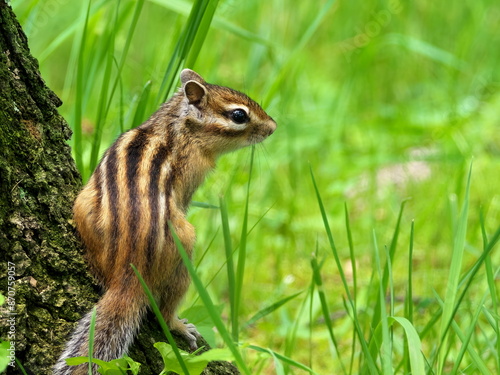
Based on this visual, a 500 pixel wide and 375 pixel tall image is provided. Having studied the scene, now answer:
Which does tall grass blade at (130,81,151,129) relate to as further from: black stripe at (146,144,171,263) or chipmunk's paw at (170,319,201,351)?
chipmunk's paw at (170,319,201,351)

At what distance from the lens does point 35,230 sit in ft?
7.11

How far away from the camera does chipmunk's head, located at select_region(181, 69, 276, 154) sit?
3.07m

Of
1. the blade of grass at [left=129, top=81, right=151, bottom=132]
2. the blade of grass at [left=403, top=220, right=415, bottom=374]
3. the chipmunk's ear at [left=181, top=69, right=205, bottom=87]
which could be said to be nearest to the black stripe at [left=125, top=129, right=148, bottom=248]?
the blade of grass at [left=129, top=81, right=151, bottom=132]

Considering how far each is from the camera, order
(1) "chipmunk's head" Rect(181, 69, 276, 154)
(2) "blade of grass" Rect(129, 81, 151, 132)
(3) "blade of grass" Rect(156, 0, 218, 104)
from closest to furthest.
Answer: (3) "blade of grass" Rect(156, 0, 218, 104) → (2) "blade of grass" Rect(129, 81, 151, 132) → (1) "chipmunk's head" Rect(181, 69, 276, 154)

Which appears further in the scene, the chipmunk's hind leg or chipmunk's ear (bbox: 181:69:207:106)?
chipmunk's ear (bbox: 181:69:207:106)

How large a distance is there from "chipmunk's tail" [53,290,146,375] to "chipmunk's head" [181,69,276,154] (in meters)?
0.95

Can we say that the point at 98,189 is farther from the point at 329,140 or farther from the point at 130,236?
the point at 329,140

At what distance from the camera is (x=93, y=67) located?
10.3 feet

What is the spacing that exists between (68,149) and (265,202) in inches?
101

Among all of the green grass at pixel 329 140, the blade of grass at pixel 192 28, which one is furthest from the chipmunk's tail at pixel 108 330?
the blade of grass at pixel 192 28

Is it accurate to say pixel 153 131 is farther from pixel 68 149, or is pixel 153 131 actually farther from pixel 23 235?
pixel 23 235

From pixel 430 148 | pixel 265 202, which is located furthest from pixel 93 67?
pixel 430 148

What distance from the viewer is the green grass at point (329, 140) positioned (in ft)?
11.7

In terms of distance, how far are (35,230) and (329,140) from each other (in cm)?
366
